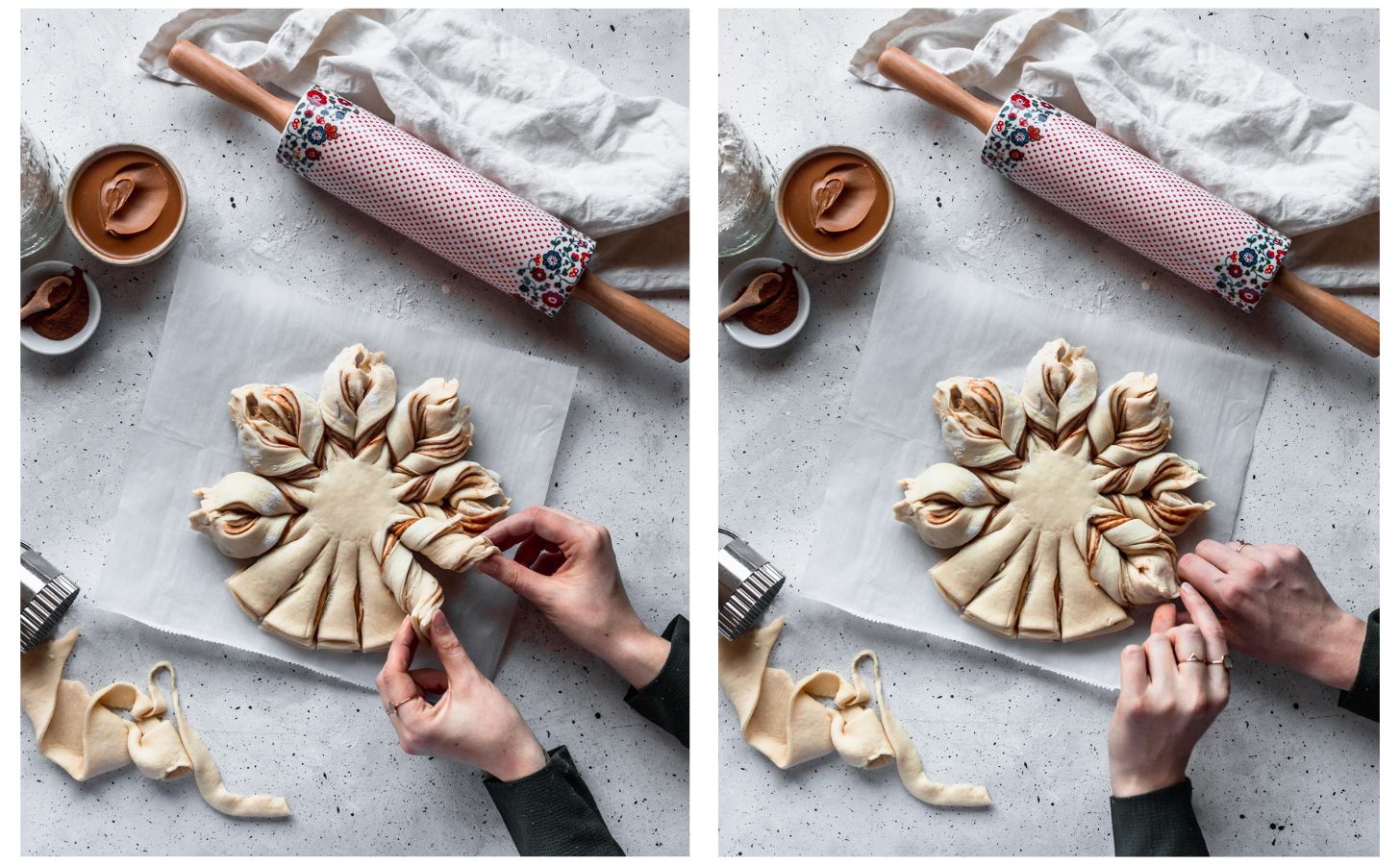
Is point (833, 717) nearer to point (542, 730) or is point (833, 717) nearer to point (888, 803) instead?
point (888, 803)

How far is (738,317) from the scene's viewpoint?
1.33 m

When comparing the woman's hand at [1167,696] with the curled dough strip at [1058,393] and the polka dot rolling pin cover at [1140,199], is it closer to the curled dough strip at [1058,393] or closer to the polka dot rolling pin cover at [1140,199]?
the curled dough strip at [1058,393]

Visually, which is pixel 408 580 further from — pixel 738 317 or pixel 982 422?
pixel 982 422

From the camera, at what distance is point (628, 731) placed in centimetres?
138

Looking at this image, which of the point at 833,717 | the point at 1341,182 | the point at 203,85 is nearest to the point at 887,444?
the point at 833,717

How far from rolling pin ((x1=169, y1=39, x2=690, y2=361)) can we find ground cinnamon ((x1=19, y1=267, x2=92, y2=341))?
1.11 feet

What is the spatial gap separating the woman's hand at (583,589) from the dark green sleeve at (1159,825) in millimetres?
678

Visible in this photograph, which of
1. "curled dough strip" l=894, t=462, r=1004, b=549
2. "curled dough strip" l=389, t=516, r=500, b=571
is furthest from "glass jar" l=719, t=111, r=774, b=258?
"curled dough strip" l=389, t=516, r=500, b=571

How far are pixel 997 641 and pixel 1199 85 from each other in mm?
882

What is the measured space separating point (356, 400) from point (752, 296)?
59 cm

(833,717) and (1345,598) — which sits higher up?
(1345,598)

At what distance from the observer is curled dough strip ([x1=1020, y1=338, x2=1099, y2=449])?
1322 mm

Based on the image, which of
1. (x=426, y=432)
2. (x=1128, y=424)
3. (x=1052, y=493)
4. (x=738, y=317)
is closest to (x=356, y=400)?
(x=426, y=432)

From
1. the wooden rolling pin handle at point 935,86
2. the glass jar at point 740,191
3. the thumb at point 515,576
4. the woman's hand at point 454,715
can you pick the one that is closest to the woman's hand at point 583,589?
the thumb at point 515,576
